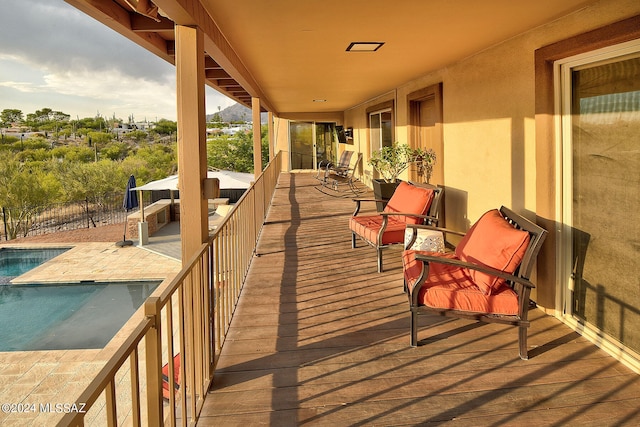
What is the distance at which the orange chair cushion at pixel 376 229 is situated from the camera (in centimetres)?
439

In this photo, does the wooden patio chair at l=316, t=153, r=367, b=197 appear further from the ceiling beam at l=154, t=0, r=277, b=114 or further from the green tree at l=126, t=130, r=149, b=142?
the green tree at l=126, t=130, r=149, b=142

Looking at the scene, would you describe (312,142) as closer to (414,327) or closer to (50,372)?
(50,372)

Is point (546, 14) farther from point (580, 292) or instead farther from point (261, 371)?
point (261, 371)

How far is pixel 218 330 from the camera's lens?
105 inches

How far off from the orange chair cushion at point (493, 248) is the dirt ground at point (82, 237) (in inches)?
757

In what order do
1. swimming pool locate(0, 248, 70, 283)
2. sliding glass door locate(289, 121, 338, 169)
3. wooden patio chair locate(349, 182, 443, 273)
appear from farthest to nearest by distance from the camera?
swimming pool locate(0, 248, 70, 283) < sliding glass door locate(289, 121, 338, 169) < wooden patio chair locate(349, 182, 443, 273)

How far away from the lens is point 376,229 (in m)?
4.56

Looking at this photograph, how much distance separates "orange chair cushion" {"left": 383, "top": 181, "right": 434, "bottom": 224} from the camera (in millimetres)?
4516

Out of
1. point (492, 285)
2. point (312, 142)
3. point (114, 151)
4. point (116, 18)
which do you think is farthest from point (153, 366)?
point (114, 151)

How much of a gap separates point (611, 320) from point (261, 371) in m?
2.14

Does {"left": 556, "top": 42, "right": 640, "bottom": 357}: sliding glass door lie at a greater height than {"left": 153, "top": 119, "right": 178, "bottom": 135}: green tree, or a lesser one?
lesser

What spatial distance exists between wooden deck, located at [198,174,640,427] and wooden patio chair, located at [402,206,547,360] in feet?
0.76

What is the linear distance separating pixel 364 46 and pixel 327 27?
823 millimetres

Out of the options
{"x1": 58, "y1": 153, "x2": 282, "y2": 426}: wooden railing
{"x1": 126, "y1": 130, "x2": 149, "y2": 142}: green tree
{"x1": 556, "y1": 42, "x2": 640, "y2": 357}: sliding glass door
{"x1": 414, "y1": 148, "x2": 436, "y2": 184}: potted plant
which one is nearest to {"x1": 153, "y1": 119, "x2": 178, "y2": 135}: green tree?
{"x1": 126, "y1": 130, "x2": 149, "y2": 142}: green tree
